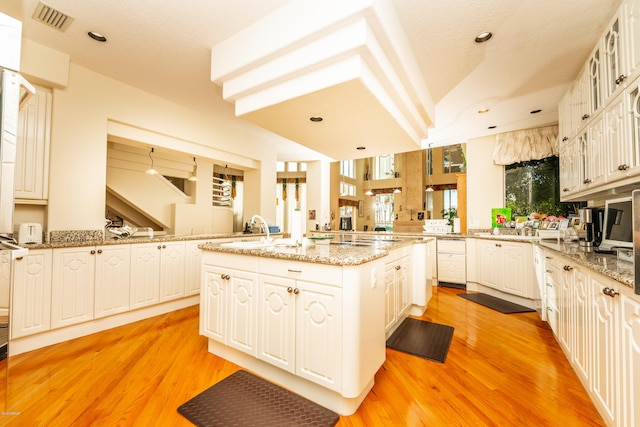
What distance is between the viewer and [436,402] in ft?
5.47

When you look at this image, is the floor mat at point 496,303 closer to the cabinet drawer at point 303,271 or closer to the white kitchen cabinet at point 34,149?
the cabinet drawer at point 303,271

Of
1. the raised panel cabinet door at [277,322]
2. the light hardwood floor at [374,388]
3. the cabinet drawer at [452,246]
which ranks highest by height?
the cabinet drawer at [452,246]

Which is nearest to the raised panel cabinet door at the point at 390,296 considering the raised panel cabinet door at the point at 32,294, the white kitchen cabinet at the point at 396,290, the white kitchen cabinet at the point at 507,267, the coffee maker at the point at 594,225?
the white kitchen cabinet at the point at 396,290

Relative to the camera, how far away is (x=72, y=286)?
2.56 m

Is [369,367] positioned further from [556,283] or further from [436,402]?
[556,283]

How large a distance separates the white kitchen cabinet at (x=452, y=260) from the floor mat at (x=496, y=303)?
431 mm

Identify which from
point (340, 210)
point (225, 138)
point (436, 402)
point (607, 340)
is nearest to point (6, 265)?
point (436, 402)

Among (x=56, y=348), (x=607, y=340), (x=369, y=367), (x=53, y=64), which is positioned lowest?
(x=56, y=348)

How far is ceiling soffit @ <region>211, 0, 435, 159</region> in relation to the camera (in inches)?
70.6

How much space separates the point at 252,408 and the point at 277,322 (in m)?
0.50

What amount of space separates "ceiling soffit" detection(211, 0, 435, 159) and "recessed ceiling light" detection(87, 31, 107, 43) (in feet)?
3.21

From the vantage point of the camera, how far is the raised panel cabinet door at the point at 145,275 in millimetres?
2988

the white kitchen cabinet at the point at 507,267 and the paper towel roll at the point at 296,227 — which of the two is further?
the white kitchen cabinet at the point at 507,267

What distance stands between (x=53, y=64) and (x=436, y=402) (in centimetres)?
439
